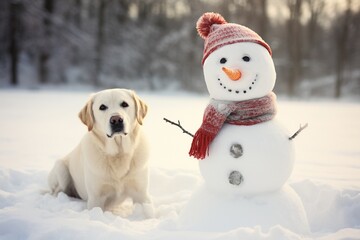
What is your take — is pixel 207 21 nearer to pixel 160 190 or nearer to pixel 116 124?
pixel 116 124

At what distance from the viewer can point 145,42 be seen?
1078 inches

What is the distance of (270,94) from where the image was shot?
277 centimetres

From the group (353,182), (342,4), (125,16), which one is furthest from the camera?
(125,16)

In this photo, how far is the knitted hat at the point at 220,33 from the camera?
2.74 m

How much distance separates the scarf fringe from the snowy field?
561mm

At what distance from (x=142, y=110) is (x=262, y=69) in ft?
4.15

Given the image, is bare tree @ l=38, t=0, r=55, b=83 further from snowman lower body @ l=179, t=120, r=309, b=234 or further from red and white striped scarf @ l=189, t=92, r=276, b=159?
snowman lower body @ l=179, t=120, r=309, b=234

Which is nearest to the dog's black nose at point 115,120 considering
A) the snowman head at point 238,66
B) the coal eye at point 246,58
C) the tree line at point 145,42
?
the snowman head at point 238,66

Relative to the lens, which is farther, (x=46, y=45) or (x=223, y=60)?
(x=46, y=45)

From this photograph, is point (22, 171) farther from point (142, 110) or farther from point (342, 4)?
point (342, 4)

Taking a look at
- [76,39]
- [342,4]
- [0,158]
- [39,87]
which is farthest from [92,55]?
[0,158]

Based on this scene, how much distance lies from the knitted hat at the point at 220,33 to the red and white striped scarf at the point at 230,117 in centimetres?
45

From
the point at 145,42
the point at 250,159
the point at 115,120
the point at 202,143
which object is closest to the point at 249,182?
the point at 250,159

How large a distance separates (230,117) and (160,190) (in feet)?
5.41
